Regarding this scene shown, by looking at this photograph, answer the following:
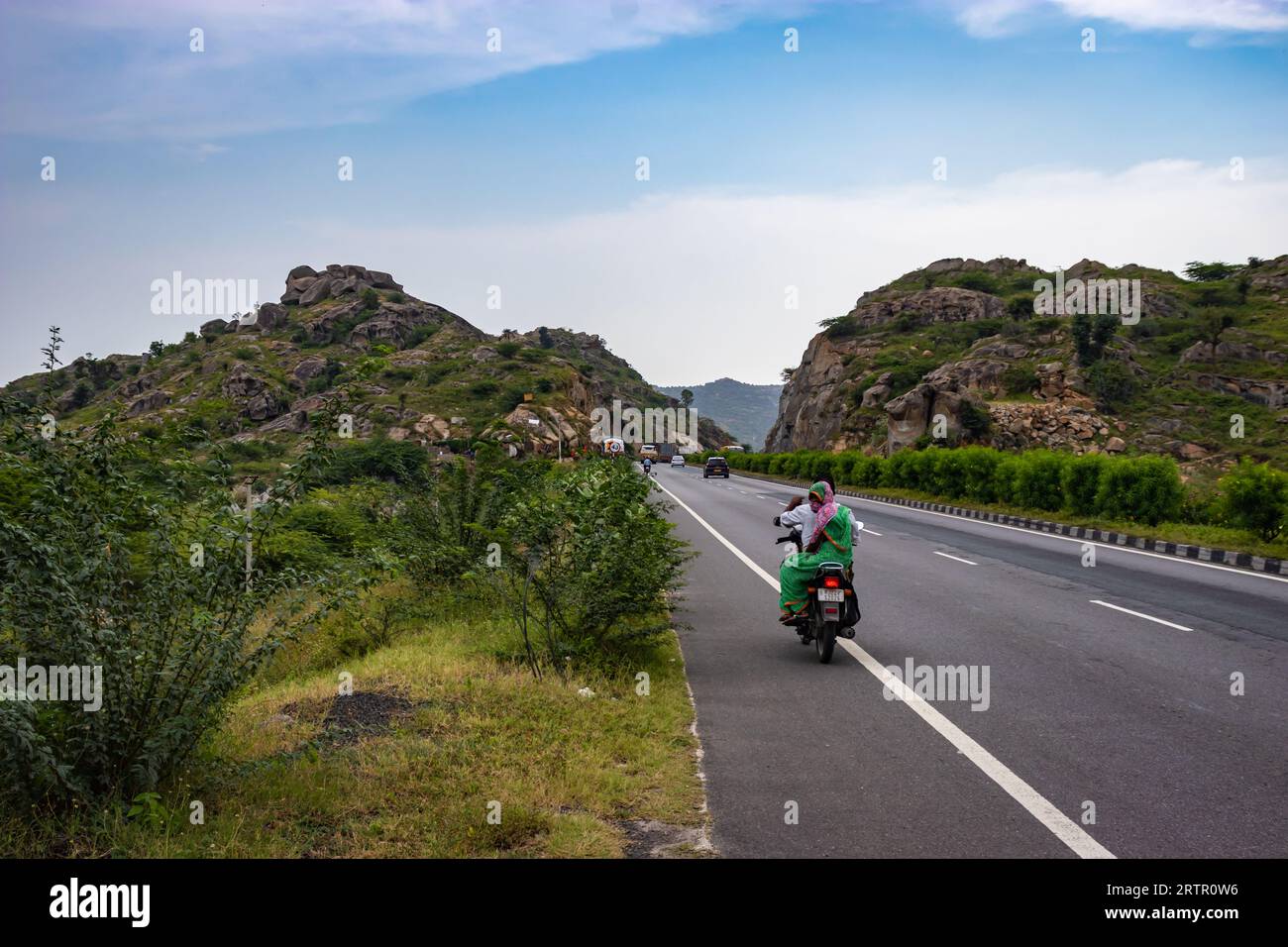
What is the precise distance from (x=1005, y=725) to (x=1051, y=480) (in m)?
23.7

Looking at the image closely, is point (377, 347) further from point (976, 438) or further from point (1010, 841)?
point (976, 438)

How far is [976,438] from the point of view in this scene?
69312 mm

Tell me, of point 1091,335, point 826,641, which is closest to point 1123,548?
point 826,641

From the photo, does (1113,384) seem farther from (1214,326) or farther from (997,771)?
(997,771)

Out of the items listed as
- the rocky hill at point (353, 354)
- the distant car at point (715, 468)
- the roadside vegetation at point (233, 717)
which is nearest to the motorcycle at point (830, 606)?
the roadside vegetation at point (233, 717)

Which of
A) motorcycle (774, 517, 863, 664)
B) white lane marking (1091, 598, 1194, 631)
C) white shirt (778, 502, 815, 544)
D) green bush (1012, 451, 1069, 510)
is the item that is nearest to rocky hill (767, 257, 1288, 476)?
green bush (1012, 451, 1069, 510)

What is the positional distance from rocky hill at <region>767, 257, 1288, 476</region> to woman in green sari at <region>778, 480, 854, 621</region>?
55.0 metres

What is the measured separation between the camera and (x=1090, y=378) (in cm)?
7262

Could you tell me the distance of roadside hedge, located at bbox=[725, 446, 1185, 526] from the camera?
931 inches

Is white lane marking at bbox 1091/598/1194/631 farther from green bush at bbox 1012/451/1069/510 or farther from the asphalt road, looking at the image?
green bush at bbox 1012/451/1069/510

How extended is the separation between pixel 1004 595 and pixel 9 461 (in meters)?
11.6

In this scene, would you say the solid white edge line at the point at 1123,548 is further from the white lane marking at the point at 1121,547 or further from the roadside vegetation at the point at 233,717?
the roadside vegetation at the point at 233,717
